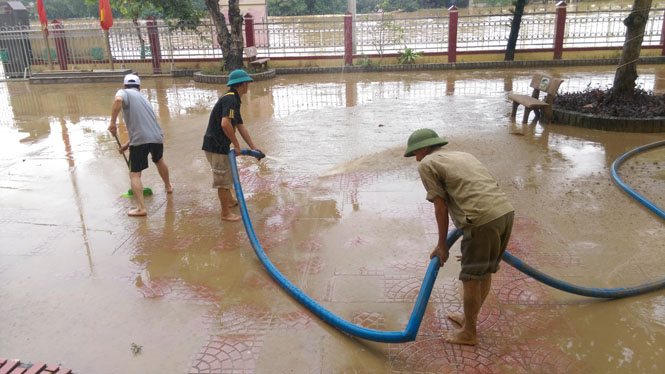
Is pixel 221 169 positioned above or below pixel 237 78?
below

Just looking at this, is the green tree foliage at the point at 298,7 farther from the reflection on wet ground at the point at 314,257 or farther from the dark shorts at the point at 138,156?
the dark shorts at the point at 138,156

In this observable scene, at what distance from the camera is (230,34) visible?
1532 cm

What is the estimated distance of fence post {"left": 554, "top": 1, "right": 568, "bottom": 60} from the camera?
16.5 m

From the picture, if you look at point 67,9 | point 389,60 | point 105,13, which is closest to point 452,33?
point 389,60

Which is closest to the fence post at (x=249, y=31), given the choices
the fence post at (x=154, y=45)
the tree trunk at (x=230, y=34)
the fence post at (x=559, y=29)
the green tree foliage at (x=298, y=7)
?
the tree trunk at (x=230, y=34)

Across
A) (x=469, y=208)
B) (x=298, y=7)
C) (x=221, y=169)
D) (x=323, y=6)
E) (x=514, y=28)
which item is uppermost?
(x=323, y=6)

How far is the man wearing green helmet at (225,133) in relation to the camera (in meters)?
4.85

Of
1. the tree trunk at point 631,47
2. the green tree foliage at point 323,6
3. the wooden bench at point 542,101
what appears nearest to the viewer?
the tree trunk at point 631,47

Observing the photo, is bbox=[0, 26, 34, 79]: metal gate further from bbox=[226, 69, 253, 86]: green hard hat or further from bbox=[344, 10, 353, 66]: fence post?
bbox=[226, 69, 253, 86]: green hard hat

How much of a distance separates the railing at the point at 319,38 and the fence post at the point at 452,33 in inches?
2.6

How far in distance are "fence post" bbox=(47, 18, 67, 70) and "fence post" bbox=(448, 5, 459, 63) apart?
13.1 meters

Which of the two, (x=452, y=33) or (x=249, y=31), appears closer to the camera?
(x=452, y=33)

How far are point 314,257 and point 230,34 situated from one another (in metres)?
12.4

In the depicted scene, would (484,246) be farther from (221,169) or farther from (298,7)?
(298,7)
